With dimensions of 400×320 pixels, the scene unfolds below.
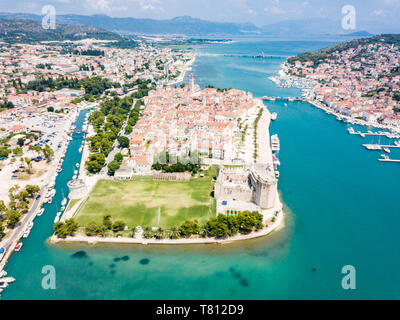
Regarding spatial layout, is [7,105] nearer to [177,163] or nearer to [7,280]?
[177,163]

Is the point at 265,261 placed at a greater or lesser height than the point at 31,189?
lesser

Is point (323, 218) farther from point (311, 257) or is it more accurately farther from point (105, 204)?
point (105, 204)

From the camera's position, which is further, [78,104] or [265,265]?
[78,104]

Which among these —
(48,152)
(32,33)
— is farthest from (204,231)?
(32,33)

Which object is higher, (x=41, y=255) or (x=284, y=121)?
(x=284, y=121)

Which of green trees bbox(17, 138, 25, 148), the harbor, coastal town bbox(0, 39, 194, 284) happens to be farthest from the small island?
green trees bbox(17, 138, 25, 148)

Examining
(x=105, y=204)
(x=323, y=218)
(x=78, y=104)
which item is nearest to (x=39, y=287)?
(x=105, y=204)
